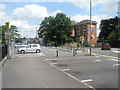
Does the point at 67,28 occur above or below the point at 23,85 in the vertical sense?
above

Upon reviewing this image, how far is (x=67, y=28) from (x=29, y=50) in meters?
45.9

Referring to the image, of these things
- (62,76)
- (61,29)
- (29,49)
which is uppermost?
(61,29)

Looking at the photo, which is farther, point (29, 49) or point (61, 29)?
point (61, 29)

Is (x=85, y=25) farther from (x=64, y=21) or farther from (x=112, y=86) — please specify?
(x=112, y=86)

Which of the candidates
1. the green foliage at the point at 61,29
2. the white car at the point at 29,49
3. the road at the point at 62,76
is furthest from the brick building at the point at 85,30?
the road at the point at 62,76

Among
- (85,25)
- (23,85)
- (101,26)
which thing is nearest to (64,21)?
(85,25)

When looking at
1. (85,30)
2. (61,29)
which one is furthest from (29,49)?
(85,30)

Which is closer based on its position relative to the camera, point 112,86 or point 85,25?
point 112,86

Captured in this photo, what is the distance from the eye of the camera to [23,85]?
7297 mm

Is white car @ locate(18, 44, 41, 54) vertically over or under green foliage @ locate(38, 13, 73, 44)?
under

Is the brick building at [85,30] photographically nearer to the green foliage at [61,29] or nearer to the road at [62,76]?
the green foliage at [61,29]

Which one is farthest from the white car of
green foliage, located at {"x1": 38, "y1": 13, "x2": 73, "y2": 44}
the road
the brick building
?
the brick building

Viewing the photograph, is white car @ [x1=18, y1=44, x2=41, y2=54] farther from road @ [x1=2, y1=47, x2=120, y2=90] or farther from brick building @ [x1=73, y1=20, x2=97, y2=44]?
Answer: brick building @ [x1=73, y1=20, x2=97, y2=44]

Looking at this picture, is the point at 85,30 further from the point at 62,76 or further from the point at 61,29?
the point at 62,76
